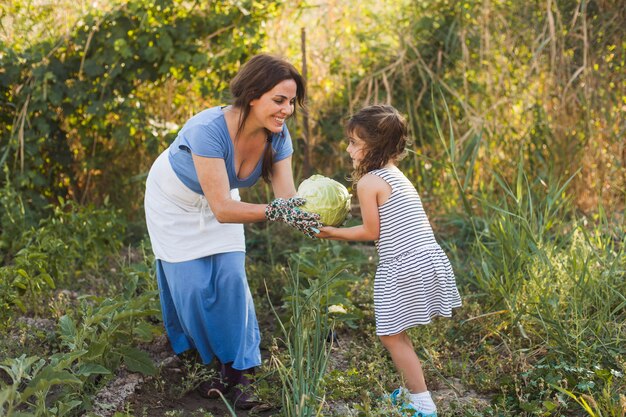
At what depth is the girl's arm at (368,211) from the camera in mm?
3301

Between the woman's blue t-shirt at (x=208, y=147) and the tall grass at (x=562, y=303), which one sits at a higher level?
the woman's blue t-shirt at (x=208, y=147)

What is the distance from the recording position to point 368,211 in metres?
3.31

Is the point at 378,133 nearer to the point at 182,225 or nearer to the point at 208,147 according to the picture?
the point at 208,147

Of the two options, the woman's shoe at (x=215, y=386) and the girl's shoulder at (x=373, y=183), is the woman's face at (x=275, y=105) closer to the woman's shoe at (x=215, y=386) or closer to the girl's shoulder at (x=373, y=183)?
the girl's shoulder at (x=373, y=183)

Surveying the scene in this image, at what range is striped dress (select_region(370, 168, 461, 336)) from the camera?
326cm

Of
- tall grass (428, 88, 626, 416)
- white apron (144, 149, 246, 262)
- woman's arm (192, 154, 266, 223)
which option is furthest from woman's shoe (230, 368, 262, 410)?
tall grass (428, 88, 626, 416)

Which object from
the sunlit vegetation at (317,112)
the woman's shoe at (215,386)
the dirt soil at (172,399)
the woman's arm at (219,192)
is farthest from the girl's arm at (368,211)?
the sunlit vegetation at (317,112)

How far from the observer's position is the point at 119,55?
602cm

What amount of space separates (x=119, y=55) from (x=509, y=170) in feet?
10.1

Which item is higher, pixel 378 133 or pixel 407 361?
pixel 378 133

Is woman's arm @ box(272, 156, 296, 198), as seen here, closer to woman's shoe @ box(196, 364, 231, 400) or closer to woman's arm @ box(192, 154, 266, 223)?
woman's arm @ box(192, 154, 266, 223)

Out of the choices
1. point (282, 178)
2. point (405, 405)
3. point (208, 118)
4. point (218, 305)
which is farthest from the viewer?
point (282, 178)

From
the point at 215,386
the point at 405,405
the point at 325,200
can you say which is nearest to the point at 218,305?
the point at 215,386

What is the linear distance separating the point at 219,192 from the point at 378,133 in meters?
0.73
